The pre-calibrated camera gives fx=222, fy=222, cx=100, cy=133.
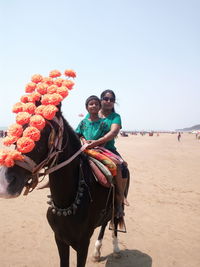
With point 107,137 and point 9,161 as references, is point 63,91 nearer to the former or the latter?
point 9,161

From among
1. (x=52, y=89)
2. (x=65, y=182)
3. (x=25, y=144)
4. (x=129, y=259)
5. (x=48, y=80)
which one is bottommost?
(x=129, y=259)

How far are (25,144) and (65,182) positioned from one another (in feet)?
3.13

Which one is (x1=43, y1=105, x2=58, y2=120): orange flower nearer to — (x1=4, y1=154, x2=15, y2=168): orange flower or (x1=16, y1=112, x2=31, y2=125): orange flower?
(x1=16, y1=112, x2=31, y2=125): orange flower

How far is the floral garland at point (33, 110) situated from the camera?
2.08 m

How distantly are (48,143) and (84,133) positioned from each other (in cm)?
155

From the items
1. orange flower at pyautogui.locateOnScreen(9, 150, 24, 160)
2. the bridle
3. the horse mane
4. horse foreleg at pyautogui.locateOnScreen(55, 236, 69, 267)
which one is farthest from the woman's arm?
horse foreleg at pyautogui.locateOnScreen(55, 236, 69, 267)

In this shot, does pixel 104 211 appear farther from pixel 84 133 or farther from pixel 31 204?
pixel 31 204

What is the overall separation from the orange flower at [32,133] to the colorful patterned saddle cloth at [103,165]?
55.0 inches

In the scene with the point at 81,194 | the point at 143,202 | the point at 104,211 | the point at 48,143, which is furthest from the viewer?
the point at 143,202

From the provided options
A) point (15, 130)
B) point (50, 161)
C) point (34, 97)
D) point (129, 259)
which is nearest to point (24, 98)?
point (34, 97)

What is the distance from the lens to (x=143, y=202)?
8133 mm

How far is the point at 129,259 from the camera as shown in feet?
15.5

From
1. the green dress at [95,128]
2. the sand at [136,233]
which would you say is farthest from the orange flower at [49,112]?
the sand at [136,233]

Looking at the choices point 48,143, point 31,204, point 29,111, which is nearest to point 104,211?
point 48,143
